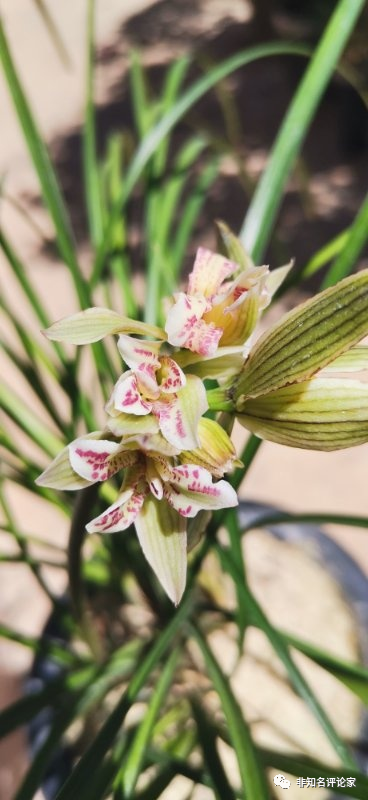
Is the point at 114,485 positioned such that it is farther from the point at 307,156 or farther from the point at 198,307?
the point at 307,156

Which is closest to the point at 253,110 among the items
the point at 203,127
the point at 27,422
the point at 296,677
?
the point at 203,127

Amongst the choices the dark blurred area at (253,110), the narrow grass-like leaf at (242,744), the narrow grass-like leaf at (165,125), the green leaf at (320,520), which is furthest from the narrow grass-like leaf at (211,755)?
the dark blurred area at (253,110)

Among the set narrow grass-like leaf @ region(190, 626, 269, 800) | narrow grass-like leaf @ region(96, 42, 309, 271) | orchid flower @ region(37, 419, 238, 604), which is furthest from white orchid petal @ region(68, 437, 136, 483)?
narrow grass-like leaf @ region(96, 42, 309, 271)

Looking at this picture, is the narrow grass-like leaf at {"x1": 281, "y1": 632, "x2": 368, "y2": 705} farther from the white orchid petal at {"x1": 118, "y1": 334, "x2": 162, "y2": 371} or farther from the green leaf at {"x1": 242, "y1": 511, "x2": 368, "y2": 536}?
the white orchid petal at {"x1": 118, "y1": 334, "x2": 162, "y2": 371}

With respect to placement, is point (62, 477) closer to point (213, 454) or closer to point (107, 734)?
point (213, 454)

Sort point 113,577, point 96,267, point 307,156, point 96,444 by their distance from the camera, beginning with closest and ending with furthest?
1. point 96,444
2. point 96,267
3. point 113,577
4. point 307,156

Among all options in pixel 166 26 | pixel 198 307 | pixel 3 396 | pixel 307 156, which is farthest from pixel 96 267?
pixel 166 26
